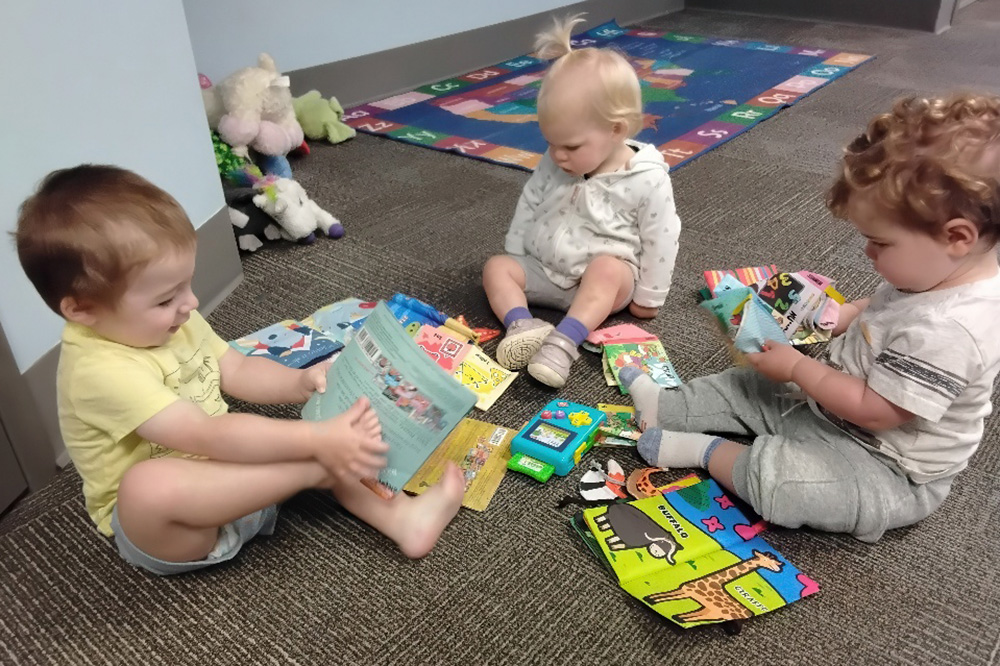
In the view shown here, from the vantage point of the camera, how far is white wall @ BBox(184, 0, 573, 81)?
2133mm

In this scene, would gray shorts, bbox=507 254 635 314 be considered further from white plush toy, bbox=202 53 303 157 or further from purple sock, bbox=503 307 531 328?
white plush toy, bbox=202 53 303 157

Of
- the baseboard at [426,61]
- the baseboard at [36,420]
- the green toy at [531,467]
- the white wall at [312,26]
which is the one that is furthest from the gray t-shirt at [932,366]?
the baseboard at [426,61]

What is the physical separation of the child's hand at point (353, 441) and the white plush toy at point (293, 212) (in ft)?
3.09

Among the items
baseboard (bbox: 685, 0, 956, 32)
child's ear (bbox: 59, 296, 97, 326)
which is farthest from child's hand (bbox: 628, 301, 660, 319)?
baseboard (bbox: 685, 0, 956, 32)

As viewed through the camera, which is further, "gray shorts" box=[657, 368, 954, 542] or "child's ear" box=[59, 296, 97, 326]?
"gray shorts" box=[657, 368, 954, 542]

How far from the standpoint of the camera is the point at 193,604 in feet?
2.87

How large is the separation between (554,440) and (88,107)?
2.78 ft

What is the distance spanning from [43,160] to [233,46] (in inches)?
50.2

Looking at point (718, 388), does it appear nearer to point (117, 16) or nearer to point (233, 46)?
point (117, 16)

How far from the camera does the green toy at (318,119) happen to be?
2277mm

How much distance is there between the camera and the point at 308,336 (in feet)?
4.29

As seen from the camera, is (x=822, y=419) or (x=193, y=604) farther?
(x=822, y=419)

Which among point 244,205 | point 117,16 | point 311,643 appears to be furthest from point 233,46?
point 311,643

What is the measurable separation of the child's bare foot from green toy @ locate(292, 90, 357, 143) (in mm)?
1579
